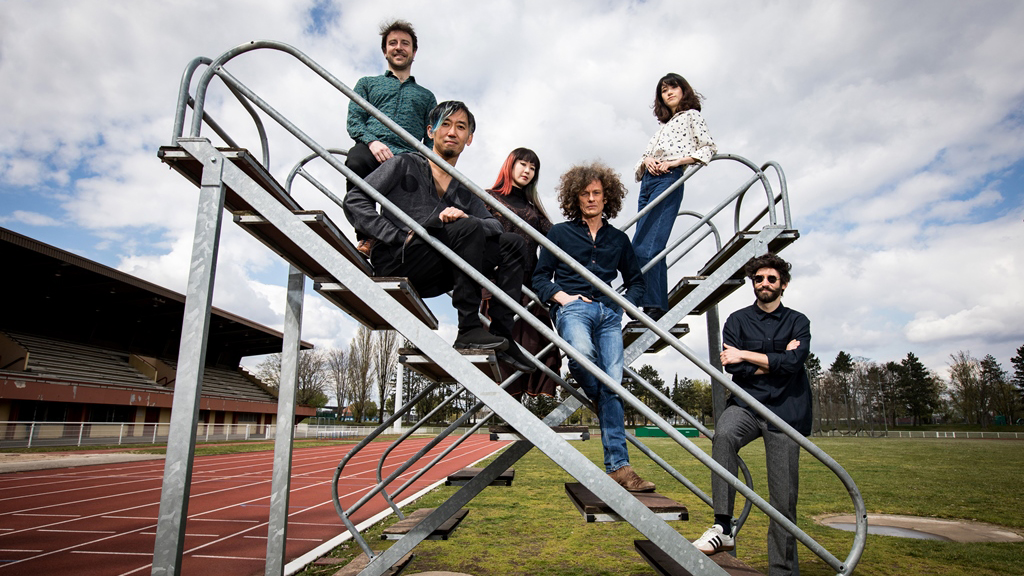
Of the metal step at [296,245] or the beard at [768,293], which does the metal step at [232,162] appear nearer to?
the metal step at [296,245]

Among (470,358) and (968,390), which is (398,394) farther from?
(968,390)

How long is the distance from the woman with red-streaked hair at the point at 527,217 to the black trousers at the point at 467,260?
69 cm

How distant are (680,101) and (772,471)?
281 cm

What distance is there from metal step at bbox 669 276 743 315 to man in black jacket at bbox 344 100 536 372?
1464mm

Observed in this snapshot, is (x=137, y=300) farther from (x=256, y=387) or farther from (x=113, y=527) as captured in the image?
(x=113, y=527)

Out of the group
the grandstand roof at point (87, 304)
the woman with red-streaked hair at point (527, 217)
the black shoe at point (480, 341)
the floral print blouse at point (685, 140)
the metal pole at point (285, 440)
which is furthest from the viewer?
the grandstand roof at point (87, 304)

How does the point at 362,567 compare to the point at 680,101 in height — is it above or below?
below

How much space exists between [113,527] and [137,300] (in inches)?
979

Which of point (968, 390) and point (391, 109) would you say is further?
point (968, 390)

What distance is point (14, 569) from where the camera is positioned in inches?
232

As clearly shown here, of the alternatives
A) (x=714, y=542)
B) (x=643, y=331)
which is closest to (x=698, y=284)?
(x=643, y=331)

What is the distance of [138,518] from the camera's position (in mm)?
8906

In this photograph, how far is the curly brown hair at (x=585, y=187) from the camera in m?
3.47

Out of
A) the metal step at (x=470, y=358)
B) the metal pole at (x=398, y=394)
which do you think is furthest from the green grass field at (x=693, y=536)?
the metal pole at (x=398, y=394)
